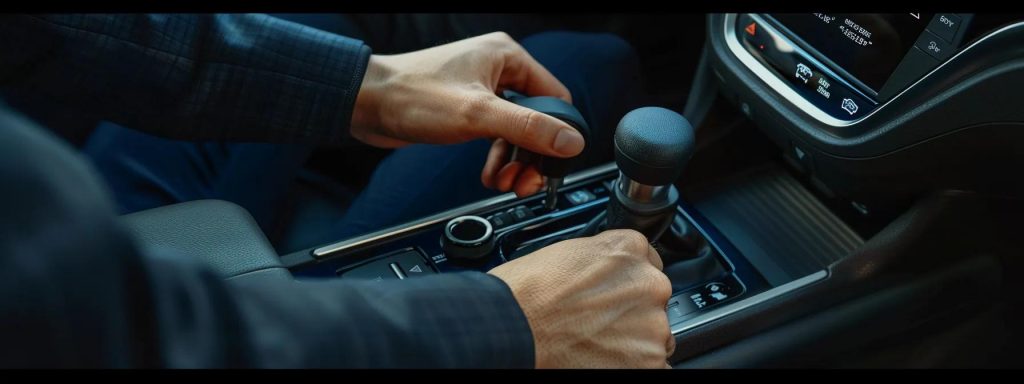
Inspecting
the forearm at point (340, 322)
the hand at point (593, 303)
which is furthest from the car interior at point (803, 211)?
the forearm at point (340, 322)

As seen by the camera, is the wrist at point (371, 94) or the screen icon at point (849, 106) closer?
the screen icon at point (849, 106)

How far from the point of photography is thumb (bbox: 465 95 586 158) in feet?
2.94

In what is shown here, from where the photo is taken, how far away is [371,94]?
103 centimetres

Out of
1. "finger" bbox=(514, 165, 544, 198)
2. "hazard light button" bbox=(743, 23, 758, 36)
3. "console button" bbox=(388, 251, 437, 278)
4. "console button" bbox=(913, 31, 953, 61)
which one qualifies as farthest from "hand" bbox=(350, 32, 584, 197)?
"console button" bbox=(913, 31, 953, 61)

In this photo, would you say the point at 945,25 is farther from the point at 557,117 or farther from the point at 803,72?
the point at 557,117

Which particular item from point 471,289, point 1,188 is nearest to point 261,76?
point 471,289

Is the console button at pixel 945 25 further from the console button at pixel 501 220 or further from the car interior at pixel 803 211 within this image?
the console button at pixel 501 220

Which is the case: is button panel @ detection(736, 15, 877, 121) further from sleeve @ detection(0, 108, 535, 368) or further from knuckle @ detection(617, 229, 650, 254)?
sleeve @ detection(0, 108, 535, 368)

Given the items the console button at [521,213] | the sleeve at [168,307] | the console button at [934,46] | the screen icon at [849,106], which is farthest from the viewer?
the console button at [521,213]

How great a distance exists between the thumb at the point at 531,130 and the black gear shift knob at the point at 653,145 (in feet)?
0.24

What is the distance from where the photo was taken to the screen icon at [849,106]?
92cm

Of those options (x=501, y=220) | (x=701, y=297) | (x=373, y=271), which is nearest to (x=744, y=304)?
(x=701, y=297)

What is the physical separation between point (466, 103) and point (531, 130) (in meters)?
0.09

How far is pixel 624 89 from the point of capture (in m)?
1.27
